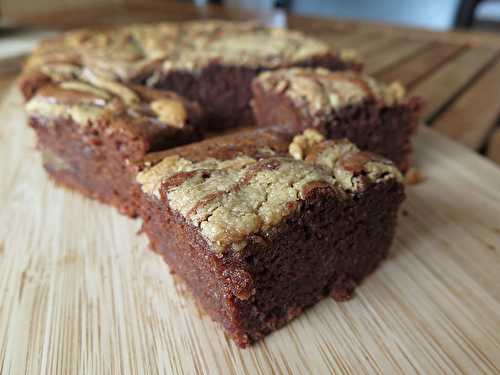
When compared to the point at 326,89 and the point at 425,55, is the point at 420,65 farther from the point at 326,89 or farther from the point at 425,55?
the point at 326,89

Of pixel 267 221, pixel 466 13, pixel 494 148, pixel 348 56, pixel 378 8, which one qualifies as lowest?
pixel 378 8

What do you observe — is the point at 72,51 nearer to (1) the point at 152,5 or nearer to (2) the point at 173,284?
(2) the point at 173,284

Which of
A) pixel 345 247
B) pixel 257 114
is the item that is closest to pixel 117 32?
pixel 257 114

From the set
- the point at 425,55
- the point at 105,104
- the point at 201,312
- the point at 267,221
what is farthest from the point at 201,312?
the point at 425,55

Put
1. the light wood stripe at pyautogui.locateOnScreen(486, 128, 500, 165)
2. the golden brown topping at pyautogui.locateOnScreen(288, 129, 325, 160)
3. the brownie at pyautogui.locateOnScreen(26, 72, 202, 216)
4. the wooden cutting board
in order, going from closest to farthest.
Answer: the wooden cutting board → the golden brown topping at pyautogui.locateOnScreen(288, 129, 325, 160) → the brownie at pyautogui.locateOnScreen(26, 72, 202, 216) → the light wood stripe at pyautogui.locateOnScreen(486, 128, 500, 165)

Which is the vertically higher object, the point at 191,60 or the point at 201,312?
the point at 191,60

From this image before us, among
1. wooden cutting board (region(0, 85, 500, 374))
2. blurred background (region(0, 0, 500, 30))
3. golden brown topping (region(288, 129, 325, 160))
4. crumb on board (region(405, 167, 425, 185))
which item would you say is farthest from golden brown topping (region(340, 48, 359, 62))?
blurred background (region(0, 0, 500, 30))

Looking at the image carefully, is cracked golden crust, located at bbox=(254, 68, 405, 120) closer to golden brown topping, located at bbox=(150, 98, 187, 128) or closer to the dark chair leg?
golden brown topping, located at bbox=(150, 98, 187, 128)
